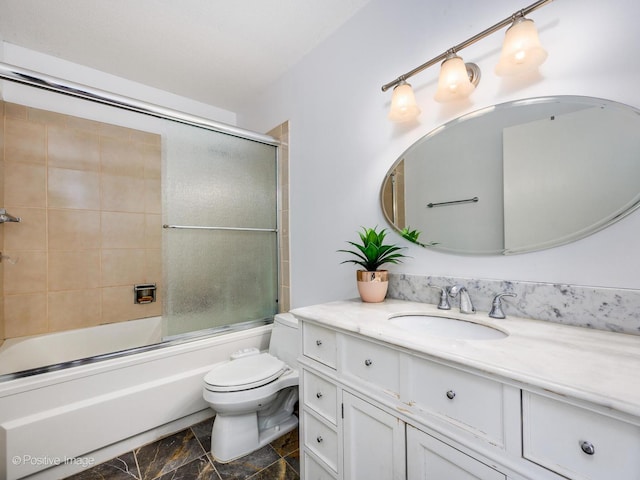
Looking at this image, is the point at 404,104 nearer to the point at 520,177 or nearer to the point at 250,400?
the point at 520,177

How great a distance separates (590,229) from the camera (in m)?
0.90

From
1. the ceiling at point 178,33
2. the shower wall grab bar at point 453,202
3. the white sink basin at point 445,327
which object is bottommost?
the white sink basin at point 445,327

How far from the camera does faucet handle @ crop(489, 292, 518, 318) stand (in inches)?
39.4

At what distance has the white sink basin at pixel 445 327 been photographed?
3.27 feet

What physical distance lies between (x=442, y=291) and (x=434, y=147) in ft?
2.10

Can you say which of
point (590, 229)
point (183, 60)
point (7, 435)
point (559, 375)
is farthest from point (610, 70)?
point (7, 435)

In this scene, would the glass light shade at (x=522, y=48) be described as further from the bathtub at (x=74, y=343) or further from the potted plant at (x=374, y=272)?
the bathtub at (x=74, y=343)

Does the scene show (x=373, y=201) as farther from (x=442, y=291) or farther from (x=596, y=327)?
(x=596, y=327)

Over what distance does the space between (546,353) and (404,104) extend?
3.62 ft

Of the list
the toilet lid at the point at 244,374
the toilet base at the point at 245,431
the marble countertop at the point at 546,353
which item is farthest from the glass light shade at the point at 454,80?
the toilet base at the point at 245,431

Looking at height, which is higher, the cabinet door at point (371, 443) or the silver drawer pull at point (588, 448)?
the silver drawer pull at point (588, 448)

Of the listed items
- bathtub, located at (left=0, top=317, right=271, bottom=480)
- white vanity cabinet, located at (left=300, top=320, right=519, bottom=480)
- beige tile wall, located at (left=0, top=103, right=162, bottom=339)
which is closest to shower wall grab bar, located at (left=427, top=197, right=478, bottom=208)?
white vanity cabinet, located at (left=300, top=320, right=519, bottom=480)

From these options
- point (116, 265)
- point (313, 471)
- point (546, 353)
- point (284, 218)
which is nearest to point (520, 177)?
point (546, 353)

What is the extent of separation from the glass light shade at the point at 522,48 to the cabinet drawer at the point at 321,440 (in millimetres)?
1470
